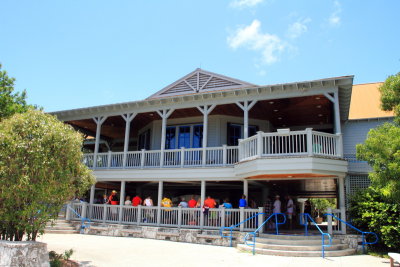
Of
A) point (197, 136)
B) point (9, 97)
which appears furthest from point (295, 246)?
point (9, 97)

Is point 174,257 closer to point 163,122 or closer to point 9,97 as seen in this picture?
point 163,122

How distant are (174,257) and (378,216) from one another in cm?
692

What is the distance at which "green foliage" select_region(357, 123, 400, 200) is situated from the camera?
9539 mm

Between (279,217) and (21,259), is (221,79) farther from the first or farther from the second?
(21,259)

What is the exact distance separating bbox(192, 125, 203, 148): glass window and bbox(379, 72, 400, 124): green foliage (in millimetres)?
9400

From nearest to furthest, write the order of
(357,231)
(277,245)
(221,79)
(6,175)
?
(6,175)
(277,245)
(357,231)
(221,79)

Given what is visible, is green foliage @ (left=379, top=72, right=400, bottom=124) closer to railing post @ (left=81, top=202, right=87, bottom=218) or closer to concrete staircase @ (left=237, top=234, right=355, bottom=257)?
concrete staircase @ (left=237, top=234, right=355, bottom=257)

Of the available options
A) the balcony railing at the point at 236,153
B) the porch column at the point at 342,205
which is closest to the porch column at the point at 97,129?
the balcony railing at the point at 236,153

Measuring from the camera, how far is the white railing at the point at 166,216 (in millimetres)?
14346

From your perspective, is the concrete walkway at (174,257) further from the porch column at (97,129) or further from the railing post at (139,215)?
the porch column at (97,129)

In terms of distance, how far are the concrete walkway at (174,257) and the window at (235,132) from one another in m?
6.52

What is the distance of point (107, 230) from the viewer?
16.1 m

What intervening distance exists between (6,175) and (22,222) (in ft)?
3.77

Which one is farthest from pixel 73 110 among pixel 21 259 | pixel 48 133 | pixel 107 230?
pixel 21 259
